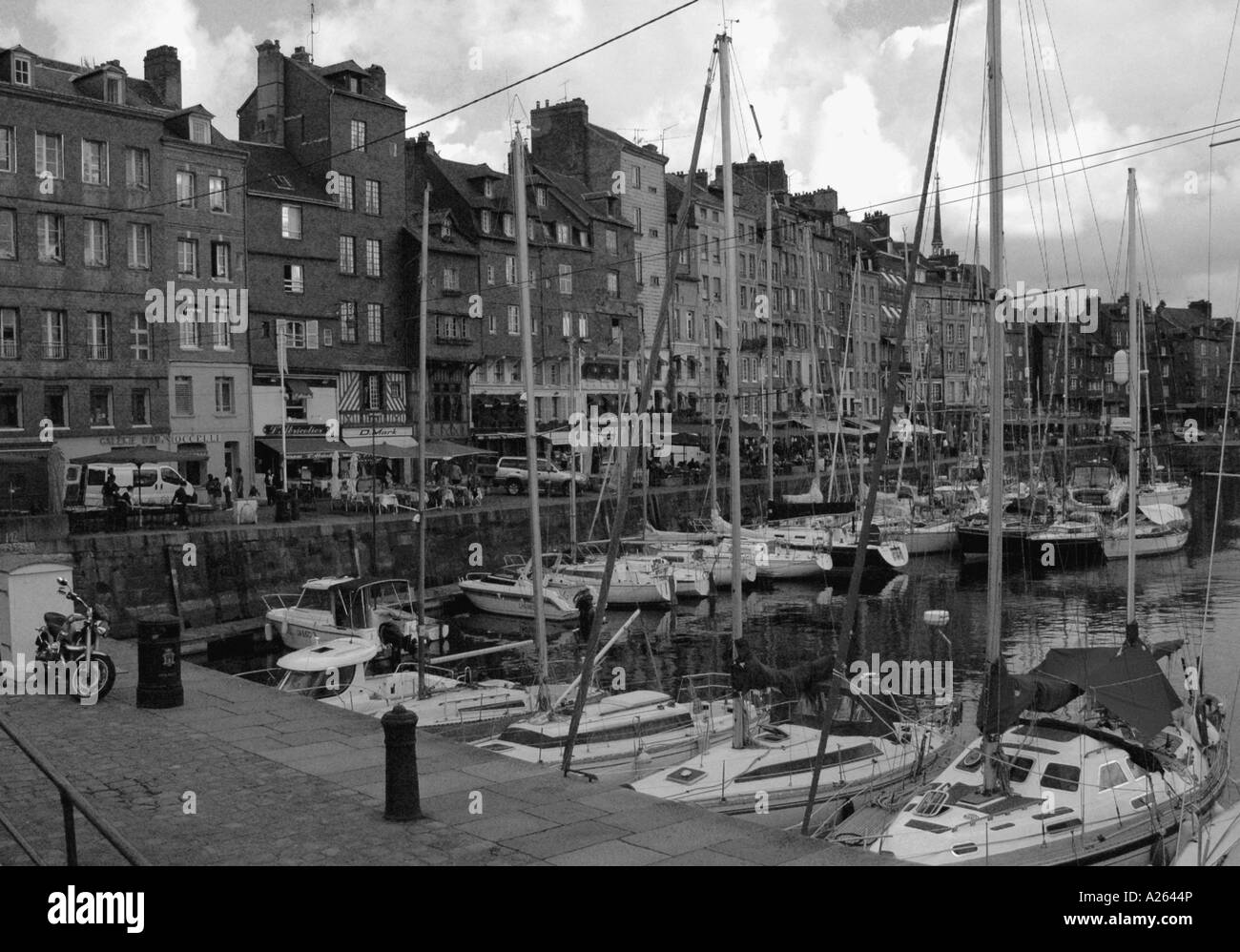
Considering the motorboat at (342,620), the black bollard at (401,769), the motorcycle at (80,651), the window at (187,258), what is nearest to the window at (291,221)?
the window at (187,258)

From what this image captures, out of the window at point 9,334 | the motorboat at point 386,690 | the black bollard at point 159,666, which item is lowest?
the motorboat at point 386,690

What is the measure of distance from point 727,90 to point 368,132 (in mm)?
41535

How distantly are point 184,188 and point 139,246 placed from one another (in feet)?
11.5

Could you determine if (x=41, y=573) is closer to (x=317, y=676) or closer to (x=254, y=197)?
(x=317, y=676)

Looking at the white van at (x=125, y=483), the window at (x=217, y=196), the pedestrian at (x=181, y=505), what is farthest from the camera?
the window at (x=217, y=196)

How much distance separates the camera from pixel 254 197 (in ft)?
171

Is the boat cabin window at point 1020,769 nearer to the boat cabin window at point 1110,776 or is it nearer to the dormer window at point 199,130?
the boat cabin window at point 1110,776

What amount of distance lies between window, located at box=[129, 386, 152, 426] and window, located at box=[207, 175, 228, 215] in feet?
27.8

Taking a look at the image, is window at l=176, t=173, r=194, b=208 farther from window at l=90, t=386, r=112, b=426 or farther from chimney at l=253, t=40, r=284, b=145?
chimney at l=253, t=40, r=284, b=145

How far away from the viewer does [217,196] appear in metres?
50.0

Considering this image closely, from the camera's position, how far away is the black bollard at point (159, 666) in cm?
1520

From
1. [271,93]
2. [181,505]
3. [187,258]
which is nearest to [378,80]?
[271,93]

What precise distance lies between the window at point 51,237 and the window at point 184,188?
512cm
